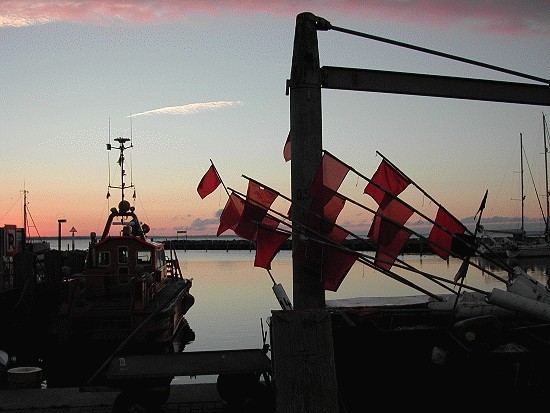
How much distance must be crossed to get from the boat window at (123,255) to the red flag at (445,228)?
15551 mm

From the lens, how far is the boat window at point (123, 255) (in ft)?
80.2

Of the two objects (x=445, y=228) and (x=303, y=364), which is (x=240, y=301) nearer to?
(x=445, y=228)

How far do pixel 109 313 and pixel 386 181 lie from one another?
12881mm

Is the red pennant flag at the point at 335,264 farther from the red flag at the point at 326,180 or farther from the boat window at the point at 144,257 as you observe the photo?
the boat window at the point at 144,257

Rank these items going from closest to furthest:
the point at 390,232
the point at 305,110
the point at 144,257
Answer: the point at 305,110
the point at 390,232
the point at 144,257

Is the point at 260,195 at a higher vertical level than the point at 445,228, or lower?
higher

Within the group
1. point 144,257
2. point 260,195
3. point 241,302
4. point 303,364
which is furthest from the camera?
point 241,302

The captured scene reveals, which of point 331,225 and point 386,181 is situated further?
point 386,181

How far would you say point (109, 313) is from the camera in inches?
849

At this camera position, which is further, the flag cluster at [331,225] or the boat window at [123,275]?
the boat window at [123,275]

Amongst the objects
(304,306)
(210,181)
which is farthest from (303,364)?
(210,181)

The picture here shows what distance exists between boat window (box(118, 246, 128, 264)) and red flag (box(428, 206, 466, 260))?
51.0 feet

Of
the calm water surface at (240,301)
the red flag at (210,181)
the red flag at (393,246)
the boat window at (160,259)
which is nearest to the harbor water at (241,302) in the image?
the calm water surface at (240,301)

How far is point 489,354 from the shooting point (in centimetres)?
950
